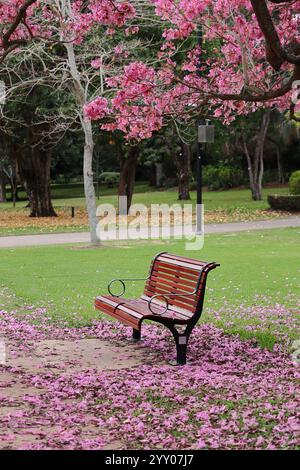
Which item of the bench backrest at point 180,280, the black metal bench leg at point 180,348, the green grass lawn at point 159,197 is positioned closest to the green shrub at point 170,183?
the green grass lawn at point 159,197

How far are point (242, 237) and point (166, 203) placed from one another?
19.1m

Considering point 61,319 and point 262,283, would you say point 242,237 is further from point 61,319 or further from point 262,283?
point 61,319

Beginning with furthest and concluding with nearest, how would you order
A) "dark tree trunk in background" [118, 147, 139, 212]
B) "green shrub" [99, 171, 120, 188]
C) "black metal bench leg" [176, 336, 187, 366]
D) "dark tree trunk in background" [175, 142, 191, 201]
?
"green shrub" [99, 171, 120, 188] < "dark tree trunk in background" [175, 142, 191, 201] < "dark tree trunk in background" [118, 147, 139, 212] < "black metal bench leg" [176, 336, 187, 366]

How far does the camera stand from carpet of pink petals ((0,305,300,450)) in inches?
188

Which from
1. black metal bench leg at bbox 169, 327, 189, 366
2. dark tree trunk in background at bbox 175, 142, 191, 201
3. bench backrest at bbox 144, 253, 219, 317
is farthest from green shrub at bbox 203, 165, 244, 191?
black metal bench leg at bbox 169, 327, 189, 366

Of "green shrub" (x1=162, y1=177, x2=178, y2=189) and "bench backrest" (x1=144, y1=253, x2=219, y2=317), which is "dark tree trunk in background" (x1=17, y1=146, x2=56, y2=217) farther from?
"bench backrest" (x1=144, y1=253, x2=219, y2=317)

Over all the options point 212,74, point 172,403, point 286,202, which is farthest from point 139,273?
point 286,202

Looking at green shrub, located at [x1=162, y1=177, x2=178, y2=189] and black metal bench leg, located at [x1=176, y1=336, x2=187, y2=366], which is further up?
green shrub, located at [x1=162, y1=177, x2=178, y2=189]

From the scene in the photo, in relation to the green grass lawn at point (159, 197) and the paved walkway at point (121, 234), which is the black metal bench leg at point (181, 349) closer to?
the paved walkway at point (121, 234)

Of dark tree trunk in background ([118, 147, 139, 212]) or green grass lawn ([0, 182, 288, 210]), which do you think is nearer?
dark tree trunk in background ([118, 147, 139, 212])

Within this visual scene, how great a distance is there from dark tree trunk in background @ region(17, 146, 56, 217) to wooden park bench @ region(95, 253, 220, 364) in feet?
78.3

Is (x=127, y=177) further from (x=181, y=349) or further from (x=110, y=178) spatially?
(x=181, y=349)

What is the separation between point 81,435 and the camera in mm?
4914
